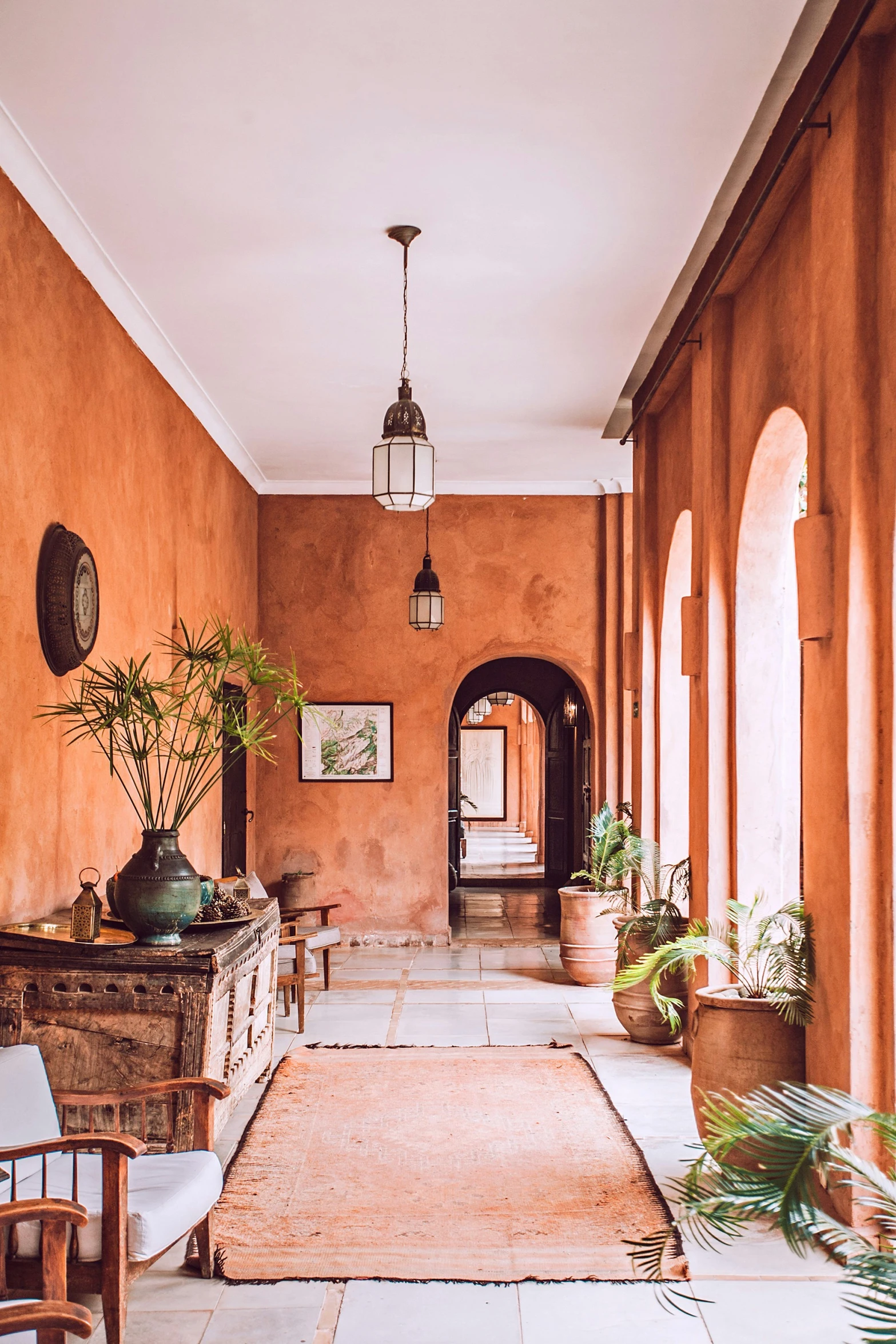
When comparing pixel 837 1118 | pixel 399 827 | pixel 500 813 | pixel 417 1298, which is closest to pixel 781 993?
pixel 417 1298

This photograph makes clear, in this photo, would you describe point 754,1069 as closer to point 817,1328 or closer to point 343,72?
point 817,1328

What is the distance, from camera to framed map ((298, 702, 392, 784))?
33.4 ft

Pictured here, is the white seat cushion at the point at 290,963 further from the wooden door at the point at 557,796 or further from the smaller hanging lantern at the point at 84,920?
the wooden door at the point at 557,796

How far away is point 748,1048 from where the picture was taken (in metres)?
4.27

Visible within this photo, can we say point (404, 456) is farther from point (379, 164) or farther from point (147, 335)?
point (147, 335)

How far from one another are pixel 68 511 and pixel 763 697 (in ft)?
11.6

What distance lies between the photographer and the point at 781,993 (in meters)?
4.27

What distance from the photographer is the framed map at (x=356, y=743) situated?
33.4 ft

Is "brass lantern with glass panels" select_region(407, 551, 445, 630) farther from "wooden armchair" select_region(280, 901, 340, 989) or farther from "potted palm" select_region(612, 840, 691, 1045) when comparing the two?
Result: "potted palm" select_region(612, 840, 691, 1045)

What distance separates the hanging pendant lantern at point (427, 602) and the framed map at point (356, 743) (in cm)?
137

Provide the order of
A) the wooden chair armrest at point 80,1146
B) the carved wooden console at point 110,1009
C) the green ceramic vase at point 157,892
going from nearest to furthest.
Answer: the wooden chair armrest at point 80,1146, the carved wooden console at point 110,1009, the green ceramic vase at point 157,892

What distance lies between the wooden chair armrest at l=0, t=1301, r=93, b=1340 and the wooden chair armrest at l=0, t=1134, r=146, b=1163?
2.18ft

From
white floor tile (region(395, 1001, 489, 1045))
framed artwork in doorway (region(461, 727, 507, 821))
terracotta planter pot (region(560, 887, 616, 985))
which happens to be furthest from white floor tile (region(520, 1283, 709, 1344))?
framed artwork in doorway (region(461, 727, 507, 821))

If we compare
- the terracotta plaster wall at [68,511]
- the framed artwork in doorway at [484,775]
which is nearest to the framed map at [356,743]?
the terracotta plaster wall at [68,511]
